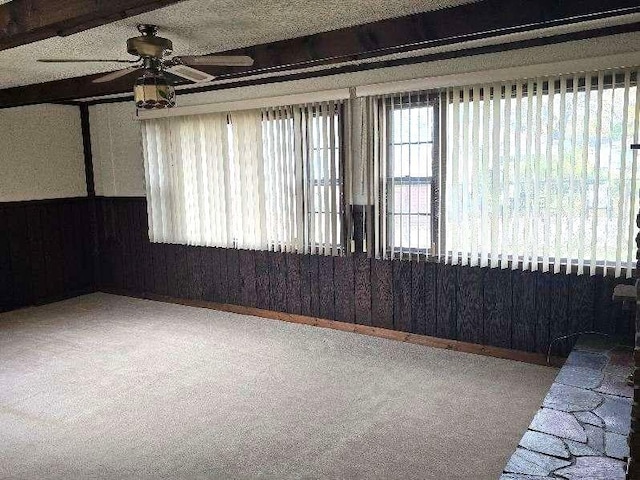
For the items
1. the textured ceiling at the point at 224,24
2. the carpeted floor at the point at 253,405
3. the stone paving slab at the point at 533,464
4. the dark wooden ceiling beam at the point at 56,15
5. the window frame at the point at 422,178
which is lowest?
the carpeted floor at the point at 253,405

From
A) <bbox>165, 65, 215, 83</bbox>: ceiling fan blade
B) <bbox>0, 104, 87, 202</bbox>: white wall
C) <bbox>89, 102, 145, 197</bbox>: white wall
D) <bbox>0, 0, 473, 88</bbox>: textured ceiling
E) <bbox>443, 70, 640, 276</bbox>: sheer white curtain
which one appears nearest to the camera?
<bbox>0, 0, 473, 88</bbox>: textured ceiling

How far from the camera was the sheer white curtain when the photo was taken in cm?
342

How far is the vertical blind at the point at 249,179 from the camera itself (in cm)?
472

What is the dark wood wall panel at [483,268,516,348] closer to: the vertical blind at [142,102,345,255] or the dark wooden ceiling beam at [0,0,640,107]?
the vertical blind at [142,102,345,255]

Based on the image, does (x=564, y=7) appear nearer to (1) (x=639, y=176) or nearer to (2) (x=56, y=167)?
(1) (x=639, y=176)

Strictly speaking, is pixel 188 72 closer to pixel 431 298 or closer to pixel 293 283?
pixel 293 283

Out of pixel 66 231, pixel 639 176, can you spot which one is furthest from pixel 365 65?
pixel 66 231

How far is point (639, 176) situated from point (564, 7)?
136 cm

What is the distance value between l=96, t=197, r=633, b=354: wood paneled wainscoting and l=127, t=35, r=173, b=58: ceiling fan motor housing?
8.21 ft

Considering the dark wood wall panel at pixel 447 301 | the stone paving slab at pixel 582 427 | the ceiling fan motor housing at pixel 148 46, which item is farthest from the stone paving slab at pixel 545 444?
the ceiling fan motor housing at pixel 148 46

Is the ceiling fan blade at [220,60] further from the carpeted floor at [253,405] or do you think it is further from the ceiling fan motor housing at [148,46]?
the carpeted floor at [253,405]

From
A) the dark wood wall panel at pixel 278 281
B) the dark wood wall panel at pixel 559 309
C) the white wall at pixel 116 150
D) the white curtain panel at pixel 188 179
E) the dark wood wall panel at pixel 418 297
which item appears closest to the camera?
the dark wood wall panel at pixel 559 309

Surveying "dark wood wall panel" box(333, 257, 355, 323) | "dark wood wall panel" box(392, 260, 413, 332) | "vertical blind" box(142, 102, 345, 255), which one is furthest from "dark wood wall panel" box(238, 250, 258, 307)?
"dark wood wall panel" box(392, 260, 413, 332)

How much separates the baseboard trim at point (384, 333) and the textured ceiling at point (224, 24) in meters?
2.66
